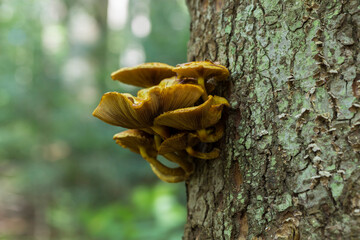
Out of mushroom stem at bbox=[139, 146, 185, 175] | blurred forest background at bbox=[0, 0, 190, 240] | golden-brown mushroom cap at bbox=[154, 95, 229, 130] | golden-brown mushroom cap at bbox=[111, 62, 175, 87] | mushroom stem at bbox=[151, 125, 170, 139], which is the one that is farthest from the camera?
blurred forest background at bbox=[0, 0, 190, 240]

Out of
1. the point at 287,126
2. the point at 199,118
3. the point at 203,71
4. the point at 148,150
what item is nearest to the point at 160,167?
the point at 148,150

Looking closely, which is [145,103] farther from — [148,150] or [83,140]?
[83,140]

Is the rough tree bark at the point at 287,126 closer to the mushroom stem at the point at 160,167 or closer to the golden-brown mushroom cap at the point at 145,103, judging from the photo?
the mushroom stem at the point at 160,167

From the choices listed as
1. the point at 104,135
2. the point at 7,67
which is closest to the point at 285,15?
the point at 104,135

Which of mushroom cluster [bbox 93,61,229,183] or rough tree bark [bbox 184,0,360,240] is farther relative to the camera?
mushroom cluster [bbox 93,61,229,183]

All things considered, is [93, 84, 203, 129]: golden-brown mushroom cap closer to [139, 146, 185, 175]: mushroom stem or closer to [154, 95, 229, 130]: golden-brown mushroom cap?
[154, 95, 229, 130]: golden-brown mushroom cap

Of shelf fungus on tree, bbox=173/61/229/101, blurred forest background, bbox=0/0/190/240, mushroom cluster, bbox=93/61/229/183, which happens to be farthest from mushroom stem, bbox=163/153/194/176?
blurred forest background, bbox=0/0/190/240

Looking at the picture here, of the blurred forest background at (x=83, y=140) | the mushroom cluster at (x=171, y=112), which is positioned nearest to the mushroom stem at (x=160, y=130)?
the mushroom cluster at (x=171, y=112)
